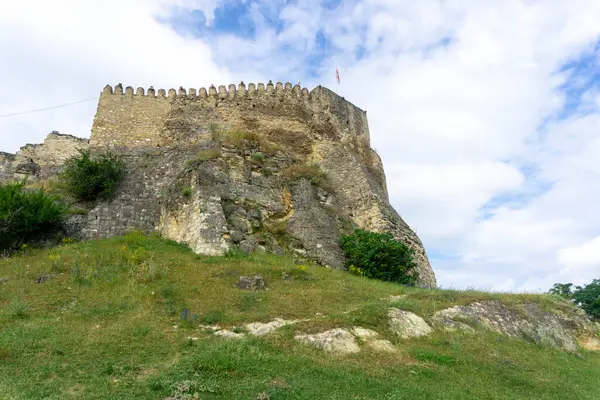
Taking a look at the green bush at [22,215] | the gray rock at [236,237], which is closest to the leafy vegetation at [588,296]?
the gray rock at [236,237]

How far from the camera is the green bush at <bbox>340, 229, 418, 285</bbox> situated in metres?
15.5

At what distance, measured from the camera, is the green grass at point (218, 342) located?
6.73m

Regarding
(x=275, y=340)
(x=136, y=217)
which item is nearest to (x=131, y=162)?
(x=136, y=217)

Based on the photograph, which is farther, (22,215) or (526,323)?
(22,215)

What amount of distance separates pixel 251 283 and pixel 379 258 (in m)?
5.42

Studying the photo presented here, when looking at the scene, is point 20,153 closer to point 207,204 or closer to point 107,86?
point 107,86

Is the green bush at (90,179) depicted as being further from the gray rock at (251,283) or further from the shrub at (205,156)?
the gray rock at (251,283)

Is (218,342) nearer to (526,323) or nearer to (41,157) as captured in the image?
(526,323)

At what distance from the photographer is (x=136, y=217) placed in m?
16.8

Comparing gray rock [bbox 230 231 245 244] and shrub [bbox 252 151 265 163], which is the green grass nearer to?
gray rock [bbox 230 231 245 244]

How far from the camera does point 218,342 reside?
8.22 metres

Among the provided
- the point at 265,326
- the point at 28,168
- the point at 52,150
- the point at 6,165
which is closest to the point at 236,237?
the point at 265,326

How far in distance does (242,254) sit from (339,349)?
628 centimetres

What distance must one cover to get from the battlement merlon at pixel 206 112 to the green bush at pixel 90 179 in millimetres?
2381
